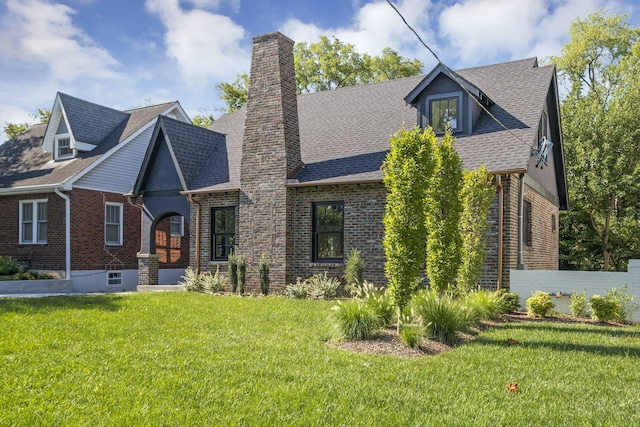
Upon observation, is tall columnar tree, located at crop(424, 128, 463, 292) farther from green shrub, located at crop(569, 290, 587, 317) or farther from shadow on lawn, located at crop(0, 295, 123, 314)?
shadow on lawn, located at crop(0, 295, 123, 314)

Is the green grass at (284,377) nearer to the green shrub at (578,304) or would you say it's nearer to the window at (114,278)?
the green shrub at (578,304)

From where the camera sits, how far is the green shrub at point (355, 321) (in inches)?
319

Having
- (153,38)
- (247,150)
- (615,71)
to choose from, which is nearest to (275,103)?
(247,150)

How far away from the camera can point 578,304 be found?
11508 mm

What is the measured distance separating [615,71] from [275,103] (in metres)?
22.0

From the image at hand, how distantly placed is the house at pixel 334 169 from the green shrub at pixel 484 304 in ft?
5.34

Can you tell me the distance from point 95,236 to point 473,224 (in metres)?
13.8

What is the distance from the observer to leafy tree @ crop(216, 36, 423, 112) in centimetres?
3297

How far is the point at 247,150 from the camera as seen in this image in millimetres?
16281

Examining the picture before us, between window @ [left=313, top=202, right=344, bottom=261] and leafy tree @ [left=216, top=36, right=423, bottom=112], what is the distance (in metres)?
19.4

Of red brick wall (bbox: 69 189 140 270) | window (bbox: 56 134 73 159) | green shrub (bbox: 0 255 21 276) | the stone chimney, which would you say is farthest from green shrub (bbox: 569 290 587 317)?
window (bbox: 56 134 73 159)

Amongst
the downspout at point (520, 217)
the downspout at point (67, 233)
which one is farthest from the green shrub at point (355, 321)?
the downspout at point (67, 233)

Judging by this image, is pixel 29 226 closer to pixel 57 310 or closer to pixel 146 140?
pixel 146 140

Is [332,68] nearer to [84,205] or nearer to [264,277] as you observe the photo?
[84,205]
